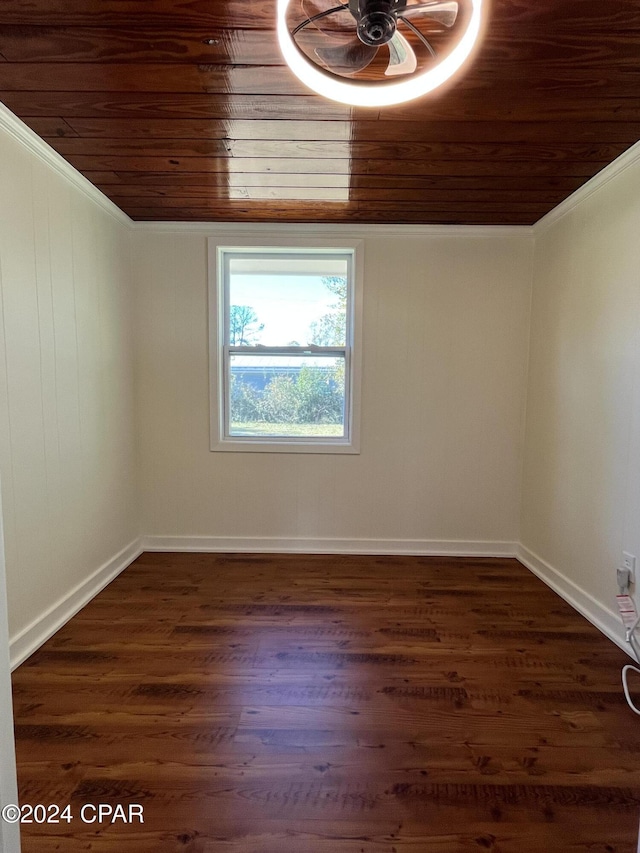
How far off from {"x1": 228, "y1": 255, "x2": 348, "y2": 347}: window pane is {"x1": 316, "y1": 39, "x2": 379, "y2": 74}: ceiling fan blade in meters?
1.66

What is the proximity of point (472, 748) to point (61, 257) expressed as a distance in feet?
8.88

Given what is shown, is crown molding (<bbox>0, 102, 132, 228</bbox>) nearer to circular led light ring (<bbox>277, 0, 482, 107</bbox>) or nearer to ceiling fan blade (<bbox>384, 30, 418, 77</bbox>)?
circular led light ring (<bbox>277, 0, 482, 107</bbox>)

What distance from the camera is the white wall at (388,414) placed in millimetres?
2920

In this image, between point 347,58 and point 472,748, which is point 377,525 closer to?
point 472,748

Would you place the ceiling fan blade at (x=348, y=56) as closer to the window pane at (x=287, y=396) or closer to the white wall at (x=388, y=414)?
the white wall at (x=388, y=414)

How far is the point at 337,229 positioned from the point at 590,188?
1.46m

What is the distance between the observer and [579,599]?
7.60 ft

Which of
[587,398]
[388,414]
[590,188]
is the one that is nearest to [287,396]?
[388,414]

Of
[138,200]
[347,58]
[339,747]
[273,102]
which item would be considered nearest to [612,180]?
[347,58]

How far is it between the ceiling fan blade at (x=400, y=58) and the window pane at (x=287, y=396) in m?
1.82

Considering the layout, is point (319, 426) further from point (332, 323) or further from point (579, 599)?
point (579, 599)

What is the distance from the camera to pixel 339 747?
1.42 m

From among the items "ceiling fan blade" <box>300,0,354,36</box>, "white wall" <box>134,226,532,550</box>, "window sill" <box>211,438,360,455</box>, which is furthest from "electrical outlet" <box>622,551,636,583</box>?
"ceiling fan blade" <box>300,0,354,36</box>

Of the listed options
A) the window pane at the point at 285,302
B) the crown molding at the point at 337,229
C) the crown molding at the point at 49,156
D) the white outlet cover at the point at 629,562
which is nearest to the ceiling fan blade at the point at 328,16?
the crown molding at the point at 49,156
